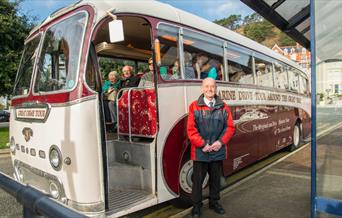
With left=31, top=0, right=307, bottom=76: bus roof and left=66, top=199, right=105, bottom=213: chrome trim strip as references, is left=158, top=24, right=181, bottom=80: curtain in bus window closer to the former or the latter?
left=31, top=0, right=307, bottom=76: bus roof

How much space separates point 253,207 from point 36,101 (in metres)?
3.57

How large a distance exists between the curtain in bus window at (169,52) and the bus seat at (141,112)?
0.36m

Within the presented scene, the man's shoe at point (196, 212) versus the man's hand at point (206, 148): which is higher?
the man's hand at point (206, 148)

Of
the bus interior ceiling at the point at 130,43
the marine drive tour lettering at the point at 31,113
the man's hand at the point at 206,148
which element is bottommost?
the man's hand at the point at 206,148

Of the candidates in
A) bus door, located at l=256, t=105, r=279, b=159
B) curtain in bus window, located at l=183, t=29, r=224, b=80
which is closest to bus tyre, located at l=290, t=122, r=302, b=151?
bus door, located at l=256, t=105, r=279, b=159

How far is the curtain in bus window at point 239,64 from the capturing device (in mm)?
6734

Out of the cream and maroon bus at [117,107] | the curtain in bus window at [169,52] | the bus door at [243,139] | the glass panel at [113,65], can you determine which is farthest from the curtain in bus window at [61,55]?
the bus door at [243,139]

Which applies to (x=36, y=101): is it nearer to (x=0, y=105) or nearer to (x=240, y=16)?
(x=0, y=105)

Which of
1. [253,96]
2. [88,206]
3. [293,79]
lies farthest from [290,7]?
[88,206]

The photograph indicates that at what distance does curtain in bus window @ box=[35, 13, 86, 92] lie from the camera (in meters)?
4.33

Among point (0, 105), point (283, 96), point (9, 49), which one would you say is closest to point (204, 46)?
point (283, 96)

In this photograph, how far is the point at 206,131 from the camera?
4855 mm

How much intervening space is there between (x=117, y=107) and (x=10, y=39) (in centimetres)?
1432

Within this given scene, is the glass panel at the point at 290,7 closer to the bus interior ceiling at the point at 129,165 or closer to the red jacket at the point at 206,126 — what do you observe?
the bus interior ceiling at the point at 129,165
